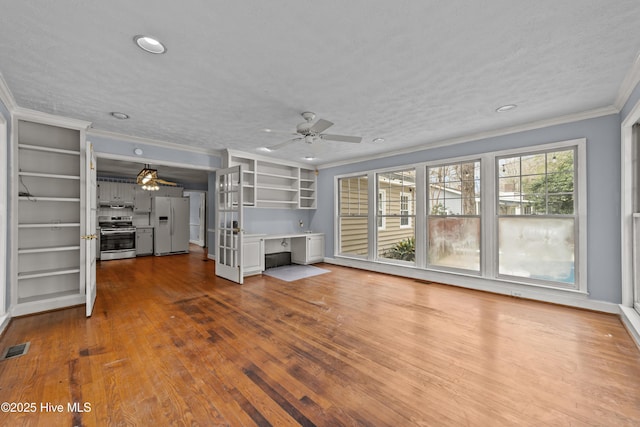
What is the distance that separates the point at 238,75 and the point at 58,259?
145 inches

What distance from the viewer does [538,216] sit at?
3900 millimetres

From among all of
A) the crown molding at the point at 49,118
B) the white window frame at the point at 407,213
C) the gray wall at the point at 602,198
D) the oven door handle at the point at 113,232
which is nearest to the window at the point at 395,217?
the white window frame at the point at 407,213

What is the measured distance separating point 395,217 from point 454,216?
131cm

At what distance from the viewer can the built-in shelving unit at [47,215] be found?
3352mm

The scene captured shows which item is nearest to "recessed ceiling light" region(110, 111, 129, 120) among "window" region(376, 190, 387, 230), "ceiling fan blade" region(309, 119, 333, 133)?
"ceiling fan blade" region(309, 119, 333, 133)

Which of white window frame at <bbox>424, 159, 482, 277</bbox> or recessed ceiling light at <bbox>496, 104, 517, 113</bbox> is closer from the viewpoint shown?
recessed ceiling light at <bbox>496, 104, 517, 113</bbox>

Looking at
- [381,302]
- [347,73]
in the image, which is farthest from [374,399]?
[347,73]

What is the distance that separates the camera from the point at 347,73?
97.3 inches

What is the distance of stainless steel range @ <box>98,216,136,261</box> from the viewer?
732 centimetres

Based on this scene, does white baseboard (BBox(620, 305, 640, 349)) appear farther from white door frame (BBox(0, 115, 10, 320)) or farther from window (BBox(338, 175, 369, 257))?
white door frame (BBox(0, 115, 10, 320))

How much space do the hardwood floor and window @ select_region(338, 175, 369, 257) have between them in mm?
2605

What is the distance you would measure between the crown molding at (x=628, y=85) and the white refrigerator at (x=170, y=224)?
384 inches

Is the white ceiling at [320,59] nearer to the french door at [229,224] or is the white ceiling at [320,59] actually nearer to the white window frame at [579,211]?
the white window frame at [579,211]

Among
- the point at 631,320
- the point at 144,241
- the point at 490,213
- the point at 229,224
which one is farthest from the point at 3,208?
the point at 631,320
